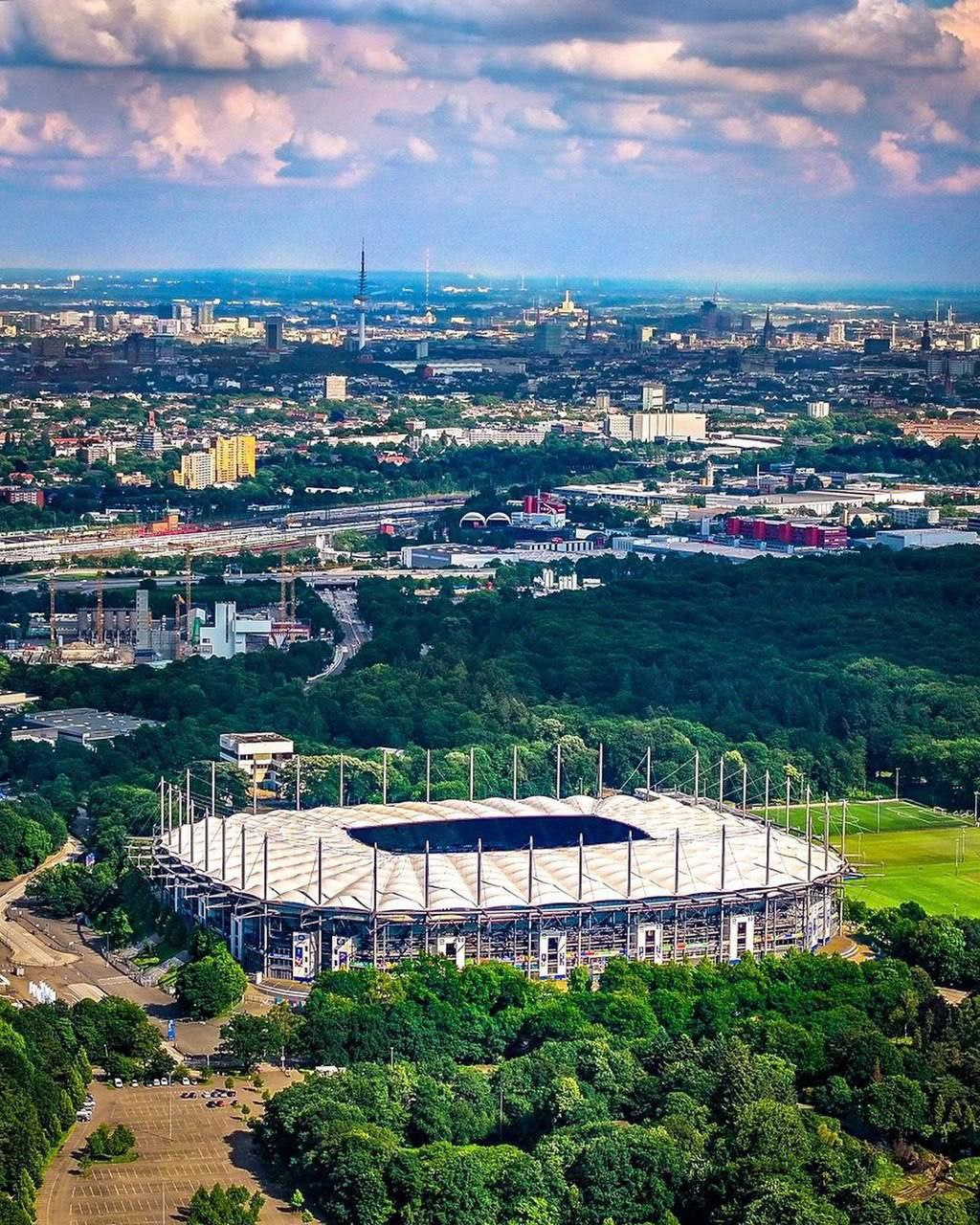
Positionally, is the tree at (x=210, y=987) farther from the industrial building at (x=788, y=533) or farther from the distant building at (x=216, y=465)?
the distant building at (x=216, y=465)

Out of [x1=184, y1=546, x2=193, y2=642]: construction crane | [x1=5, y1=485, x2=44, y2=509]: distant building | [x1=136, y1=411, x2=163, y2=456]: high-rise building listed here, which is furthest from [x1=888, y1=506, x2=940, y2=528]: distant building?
[x1=136, y1=411, x2=163, y2=456]: high-rise building

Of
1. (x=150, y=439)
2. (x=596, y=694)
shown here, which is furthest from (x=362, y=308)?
(x=596, y=694)

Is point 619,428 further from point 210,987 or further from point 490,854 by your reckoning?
point 210,987

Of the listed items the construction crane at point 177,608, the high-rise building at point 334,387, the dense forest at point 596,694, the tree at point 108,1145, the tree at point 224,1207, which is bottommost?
the high-rise building at point 334,387

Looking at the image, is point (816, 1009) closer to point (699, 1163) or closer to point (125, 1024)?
point (699, 1163)

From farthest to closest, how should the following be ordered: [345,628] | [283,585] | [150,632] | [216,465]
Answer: [216,465]
[283,585]
[345,628]
[150,632]

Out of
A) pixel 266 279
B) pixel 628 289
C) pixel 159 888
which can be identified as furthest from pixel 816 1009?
pixel 628 289

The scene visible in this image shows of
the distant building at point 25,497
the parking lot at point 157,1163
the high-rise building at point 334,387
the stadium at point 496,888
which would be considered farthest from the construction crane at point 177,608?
the high-rise building at point 334,387
